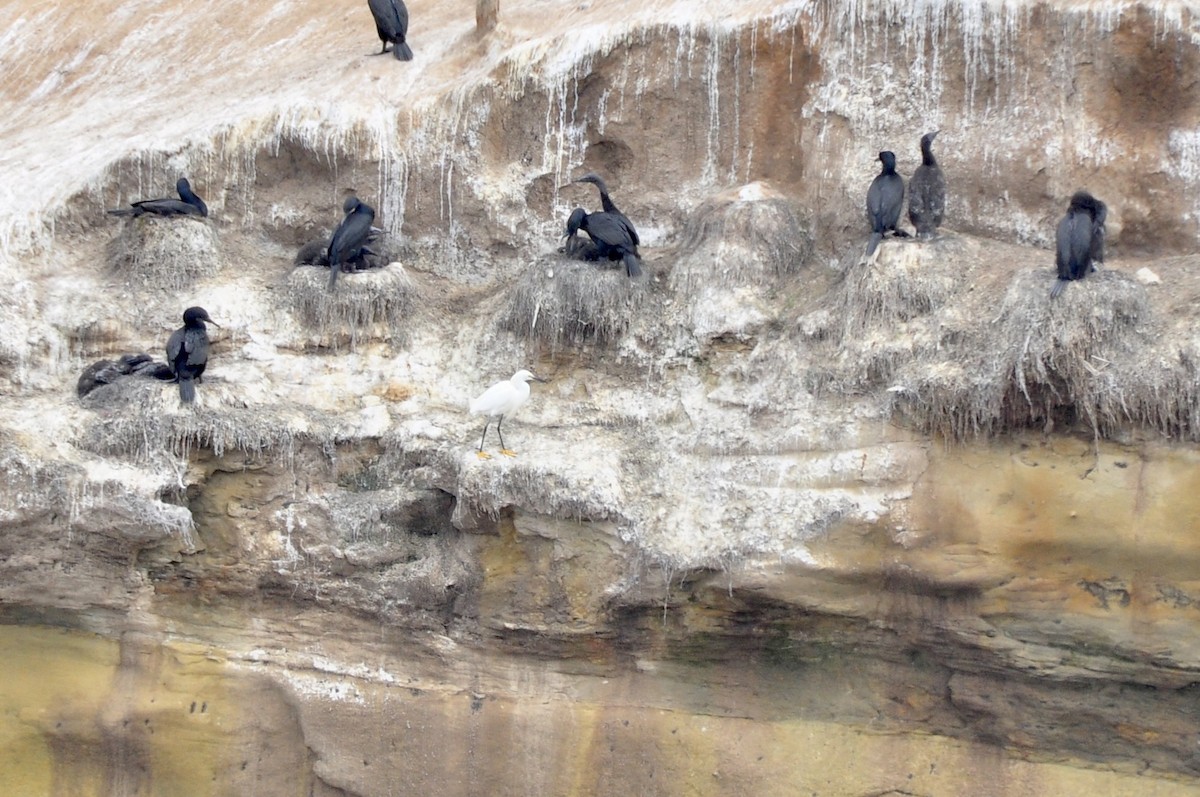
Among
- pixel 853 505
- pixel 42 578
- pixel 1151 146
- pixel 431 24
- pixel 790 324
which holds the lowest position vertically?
pixel 42 578

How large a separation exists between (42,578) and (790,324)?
5710mm

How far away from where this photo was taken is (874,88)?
1306 centimetres

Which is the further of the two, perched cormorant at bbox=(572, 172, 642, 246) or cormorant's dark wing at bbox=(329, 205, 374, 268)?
cormorant's dark wing at bbox=(329, 205, 374, 268)

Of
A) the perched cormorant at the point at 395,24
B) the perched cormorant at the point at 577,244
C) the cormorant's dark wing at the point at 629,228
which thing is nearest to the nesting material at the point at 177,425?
the perched cormorant at the point at 577,244

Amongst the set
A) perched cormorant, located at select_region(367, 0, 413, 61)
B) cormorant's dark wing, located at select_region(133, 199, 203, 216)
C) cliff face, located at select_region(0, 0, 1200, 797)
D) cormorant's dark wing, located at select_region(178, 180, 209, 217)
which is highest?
perched cormorant, located at select_region(367, 0, 413, 61)

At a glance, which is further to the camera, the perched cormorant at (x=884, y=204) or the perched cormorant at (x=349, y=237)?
the perched cormorant at (x=349, y=237)

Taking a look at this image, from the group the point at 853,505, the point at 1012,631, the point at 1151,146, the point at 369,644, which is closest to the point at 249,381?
the point at 369,644

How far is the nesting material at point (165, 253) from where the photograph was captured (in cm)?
1334

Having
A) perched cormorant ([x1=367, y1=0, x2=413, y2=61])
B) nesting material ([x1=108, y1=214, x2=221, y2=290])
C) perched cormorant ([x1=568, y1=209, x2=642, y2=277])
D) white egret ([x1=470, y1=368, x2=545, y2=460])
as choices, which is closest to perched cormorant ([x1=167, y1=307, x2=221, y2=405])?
nesting material ([x1=108, y1=214, x2=221, y2=290])

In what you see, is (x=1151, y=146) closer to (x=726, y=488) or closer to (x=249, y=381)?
(x=726, y=488)

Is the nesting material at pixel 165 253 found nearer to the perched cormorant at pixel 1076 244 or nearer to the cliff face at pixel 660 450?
the cliff face at pixel 660 450

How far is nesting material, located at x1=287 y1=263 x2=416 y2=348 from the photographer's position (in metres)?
13.1

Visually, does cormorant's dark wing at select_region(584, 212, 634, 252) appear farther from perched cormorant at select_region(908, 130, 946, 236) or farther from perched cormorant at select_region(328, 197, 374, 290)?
perched cormorant at select_region(908, 130, 946, 236)

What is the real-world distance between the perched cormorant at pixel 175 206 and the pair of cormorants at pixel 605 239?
308 centimetres
